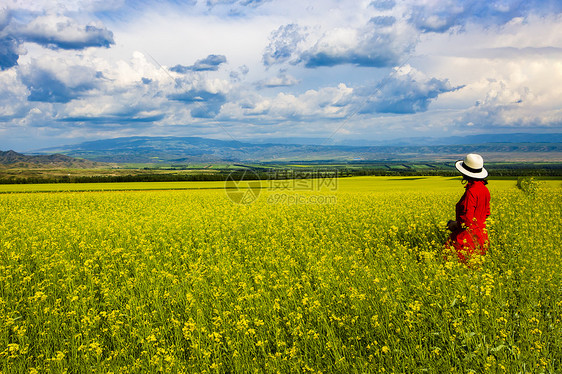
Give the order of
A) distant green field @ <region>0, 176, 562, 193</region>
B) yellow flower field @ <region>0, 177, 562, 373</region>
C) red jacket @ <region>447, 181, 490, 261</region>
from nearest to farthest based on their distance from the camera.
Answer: yellow flower field @ <region>0, 177, 562, 373</region> < red jacket @ <region>447, 181, 490, 261</region> < distant green field @ <region>0, 176, 562, 193</region>

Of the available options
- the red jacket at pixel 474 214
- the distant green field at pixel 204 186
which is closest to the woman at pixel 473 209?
the red jacket at pixel 474 214

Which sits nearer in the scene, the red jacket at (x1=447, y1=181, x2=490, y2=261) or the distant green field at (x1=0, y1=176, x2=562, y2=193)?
the red jacket at (x1=447, y1=181, x2=490, y2=261)

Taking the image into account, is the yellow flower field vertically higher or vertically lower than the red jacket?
lower

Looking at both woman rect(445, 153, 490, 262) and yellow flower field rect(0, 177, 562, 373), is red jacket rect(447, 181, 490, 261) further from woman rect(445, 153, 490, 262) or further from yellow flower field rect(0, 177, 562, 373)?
yellow flower field rect(0, 177, 562, 373)

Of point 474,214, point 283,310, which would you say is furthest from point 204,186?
point 283,310

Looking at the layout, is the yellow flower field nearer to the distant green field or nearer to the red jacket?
the red jacket

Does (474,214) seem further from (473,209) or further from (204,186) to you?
(204,186)

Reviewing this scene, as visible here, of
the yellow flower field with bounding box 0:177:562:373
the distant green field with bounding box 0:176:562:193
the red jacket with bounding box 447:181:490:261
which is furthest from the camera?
the distant green field with bounding box 0:176:562:193

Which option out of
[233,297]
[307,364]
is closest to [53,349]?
[233,297]

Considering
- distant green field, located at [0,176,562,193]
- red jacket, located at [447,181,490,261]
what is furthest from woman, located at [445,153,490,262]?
distant green field, located at [0,176,562,193]

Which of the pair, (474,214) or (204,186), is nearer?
(474,214)

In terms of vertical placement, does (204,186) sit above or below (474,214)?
below

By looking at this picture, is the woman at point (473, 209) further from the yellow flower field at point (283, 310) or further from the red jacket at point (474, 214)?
the yellow flower field at point (283, 310)

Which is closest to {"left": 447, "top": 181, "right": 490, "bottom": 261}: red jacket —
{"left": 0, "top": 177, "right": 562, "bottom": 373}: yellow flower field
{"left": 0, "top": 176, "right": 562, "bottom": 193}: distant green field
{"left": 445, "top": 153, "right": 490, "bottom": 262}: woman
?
{"left": 445, "top": 153, "right": 490, "bottom": 262}: woman
